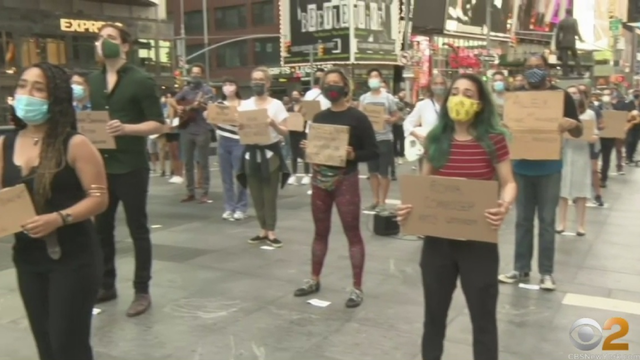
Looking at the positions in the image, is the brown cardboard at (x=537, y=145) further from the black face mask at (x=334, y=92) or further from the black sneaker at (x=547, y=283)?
the black face mask at (x=334, y=92)

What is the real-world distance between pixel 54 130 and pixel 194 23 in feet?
223

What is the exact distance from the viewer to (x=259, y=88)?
7781mm

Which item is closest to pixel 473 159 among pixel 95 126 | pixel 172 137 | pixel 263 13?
pixel 95 126

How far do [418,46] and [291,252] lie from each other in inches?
1633

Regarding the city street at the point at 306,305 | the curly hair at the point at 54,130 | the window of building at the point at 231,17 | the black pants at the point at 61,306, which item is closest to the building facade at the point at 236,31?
the window of building at the point at 231,17

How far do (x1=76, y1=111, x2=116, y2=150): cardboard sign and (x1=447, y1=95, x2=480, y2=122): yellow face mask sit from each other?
2.66 m

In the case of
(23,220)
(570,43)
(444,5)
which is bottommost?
(23,220)

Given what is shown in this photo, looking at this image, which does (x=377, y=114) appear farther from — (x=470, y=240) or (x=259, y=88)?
(x=470, y=240)

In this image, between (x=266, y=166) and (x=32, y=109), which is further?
(x=266, y=166)

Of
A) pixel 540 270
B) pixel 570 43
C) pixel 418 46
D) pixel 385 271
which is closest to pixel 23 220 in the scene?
pixel 385 271

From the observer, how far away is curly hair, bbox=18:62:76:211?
304 cm

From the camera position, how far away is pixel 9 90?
109ft

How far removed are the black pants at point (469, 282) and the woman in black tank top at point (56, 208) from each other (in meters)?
1.80

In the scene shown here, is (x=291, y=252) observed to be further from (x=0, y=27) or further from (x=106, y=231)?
(x=0, y=27)
